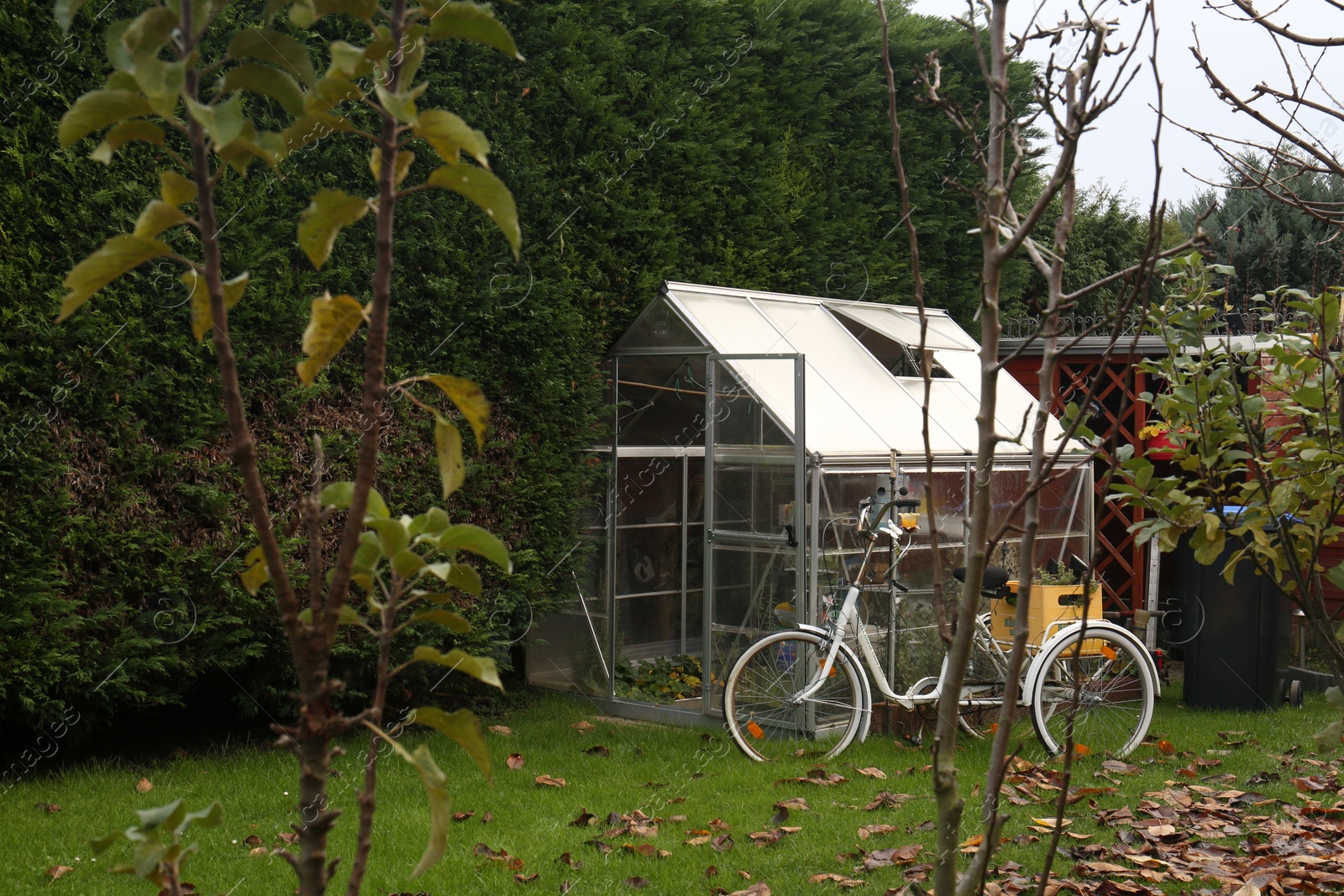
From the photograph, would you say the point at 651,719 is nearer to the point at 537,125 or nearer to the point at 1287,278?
the point at 537,125

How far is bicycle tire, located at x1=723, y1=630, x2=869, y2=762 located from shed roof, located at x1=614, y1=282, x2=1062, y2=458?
3.58 ft

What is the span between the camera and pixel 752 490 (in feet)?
22.0

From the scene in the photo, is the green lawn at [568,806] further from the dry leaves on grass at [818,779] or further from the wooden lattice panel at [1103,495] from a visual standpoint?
the wooden lattice panel at [1103,495]

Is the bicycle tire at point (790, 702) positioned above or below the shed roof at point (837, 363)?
below

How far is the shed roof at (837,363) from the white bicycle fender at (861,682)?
37.9 inches

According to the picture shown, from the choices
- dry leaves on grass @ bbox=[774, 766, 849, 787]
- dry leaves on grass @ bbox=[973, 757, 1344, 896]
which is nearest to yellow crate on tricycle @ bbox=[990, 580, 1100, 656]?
dry leaves on grass @ bbox=[973, 757, 1344, 896]

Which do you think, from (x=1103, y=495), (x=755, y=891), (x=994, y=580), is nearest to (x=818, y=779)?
(x=994, y=580)

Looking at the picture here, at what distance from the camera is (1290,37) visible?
2258 millimetres

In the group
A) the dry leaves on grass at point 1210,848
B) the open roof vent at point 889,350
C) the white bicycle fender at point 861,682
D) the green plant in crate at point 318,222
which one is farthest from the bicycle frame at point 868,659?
the green plant in crate at point 318,222

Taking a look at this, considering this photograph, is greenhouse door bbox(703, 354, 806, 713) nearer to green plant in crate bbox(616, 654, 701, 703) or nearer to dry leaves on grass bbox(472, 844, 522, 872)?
green plant in crate bbox(616, 654, 701, 703)

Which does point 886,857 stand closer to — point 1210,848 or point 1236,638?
point 1210,848

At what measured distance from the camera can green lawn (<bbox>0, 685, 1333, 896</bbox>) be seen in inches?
165

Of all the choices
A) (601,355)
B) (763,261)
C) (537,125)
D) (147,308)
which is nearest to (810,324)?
(763,261)

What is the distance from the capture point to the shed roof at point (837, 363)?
6.76m
